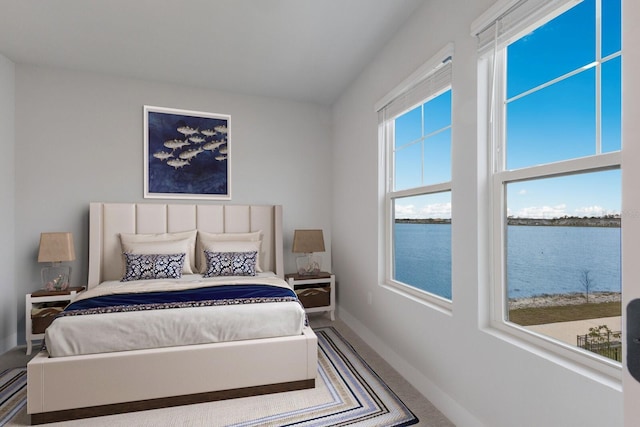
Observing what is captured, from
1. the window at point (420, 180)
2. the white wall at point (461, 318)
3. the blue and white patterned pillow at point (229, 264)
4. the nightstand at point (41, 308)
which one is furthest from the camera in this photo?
the blue and white patterned pillow at point (229, 264)

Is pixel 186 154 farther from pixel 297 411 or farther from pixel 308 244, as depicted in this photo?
pixel 297 411

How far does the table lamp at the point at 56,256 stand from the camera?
3.00 metres

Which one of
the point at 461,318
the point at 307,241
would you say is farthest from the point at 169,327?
the point at 307,241

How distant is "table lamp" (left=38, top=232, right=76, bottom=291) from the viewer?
9.83 feet

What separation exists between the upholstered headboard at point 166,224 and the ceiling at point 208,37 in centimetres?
143

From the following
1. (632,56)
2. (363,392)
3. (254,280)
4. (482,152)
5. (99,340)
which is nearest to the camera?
(632,56)

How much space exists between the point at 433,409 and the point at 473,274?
0.92m

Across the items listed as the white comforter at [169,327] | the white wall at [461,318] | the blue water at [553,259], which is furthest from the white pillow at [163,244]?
the blue water at [553,259]

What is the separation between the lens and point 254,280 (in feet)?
9.62

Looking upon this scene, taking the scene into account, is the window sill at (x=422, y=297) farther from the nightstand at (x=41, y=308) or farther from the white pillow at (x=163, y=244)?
the nightstand at (x=41, y=308)

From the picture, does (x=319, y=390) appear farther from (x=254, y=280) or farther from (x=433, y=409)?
(x=254, y=280)

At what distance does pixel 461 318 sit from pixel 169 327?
1.84m

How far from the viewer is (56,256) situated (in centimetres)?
301

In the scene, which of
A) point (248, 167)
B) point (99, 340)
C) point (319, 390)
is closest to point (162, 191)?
point (248, 167)
